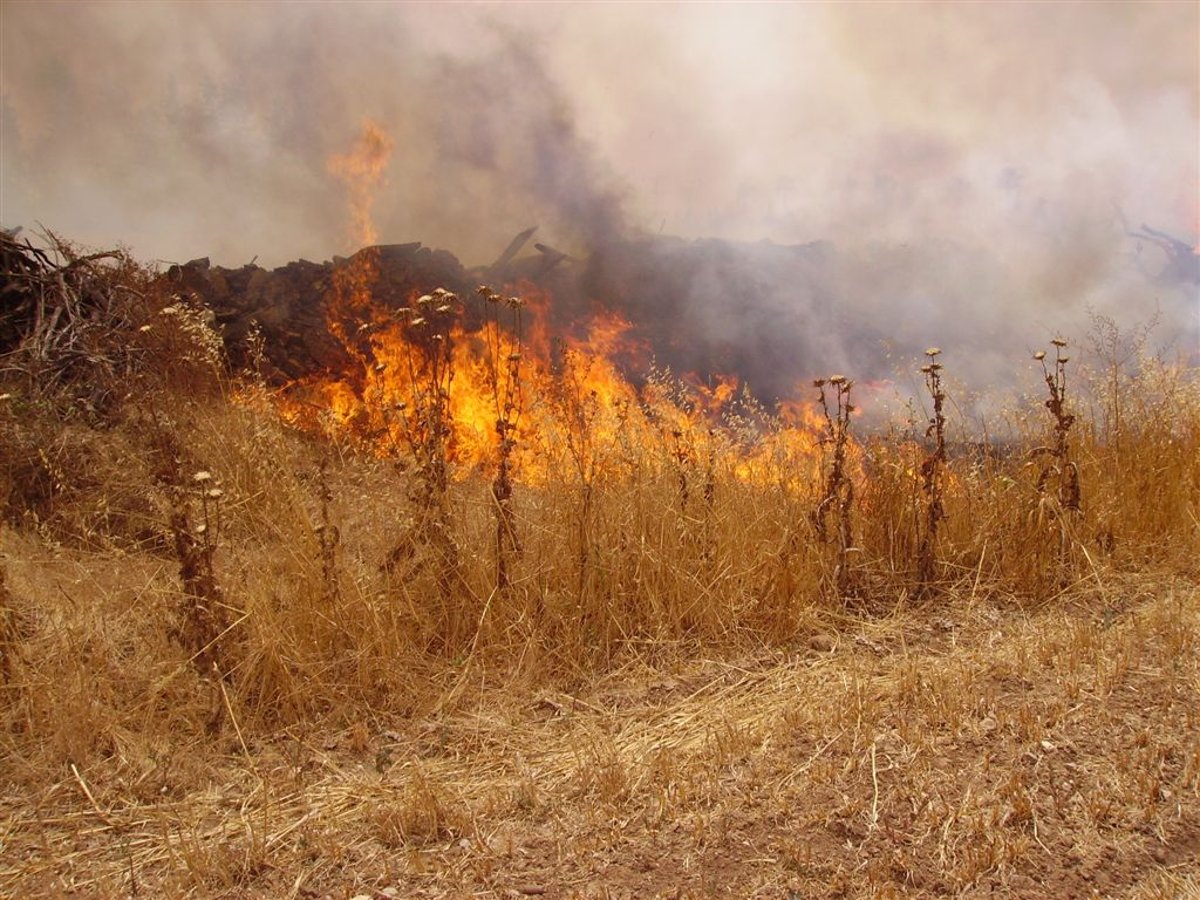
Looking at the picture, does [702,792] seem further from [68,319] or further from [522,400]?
[68,319]

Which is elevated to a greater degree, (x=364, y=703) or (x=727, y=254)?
(x=727, y=254)

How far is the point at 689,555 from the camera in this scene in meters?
3.33

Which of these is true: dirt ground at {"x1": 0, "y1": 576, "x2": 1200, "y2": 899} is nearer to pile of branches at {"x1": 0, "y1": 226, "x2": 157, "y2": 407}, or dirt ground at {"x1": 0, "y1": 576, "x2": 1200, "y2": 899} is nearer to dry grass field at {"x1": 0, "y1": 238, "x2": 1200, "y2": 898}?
dry grass field at {"x1": 0, "y1": 238, "x2": 1200, "y2": 898}

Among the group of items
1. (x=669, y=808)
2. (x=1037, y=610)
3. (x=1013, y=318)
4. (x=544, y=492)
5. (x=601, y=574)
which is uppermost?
(x=1013, y=318)

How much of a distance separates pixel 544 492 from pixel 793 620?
3.86 feet

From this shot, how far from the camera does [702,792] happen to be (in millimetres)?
2070

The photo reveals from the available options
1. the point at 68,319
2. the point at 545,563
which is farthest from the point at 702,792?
the point at 68,319

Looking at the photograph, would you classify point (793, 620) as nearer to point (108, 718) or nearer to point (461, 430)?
point (108, 718)

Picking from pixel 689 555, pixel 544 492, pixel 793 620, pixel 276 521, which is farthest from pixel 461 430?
pixel 793 620

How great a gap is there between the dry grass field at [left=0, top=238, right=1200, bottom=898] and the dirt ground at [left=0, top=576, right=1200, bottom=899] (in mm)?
10

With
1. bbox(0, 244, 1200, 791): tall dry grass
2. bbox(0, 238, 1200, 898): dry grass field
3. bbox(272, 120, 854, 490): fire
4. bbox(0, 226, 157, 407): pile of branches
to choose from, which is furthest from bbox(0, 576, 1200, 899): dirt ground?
bbox(0, 226, 157, 407): pile of branches

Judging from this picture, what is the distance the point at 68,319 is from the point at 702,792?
253 inches

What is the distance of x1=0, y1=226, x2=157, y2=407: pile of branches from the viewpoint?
579 cm

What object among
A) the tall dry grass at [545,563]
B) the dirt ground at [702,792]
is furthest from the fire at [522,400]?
the dirt ground at [702,792]
